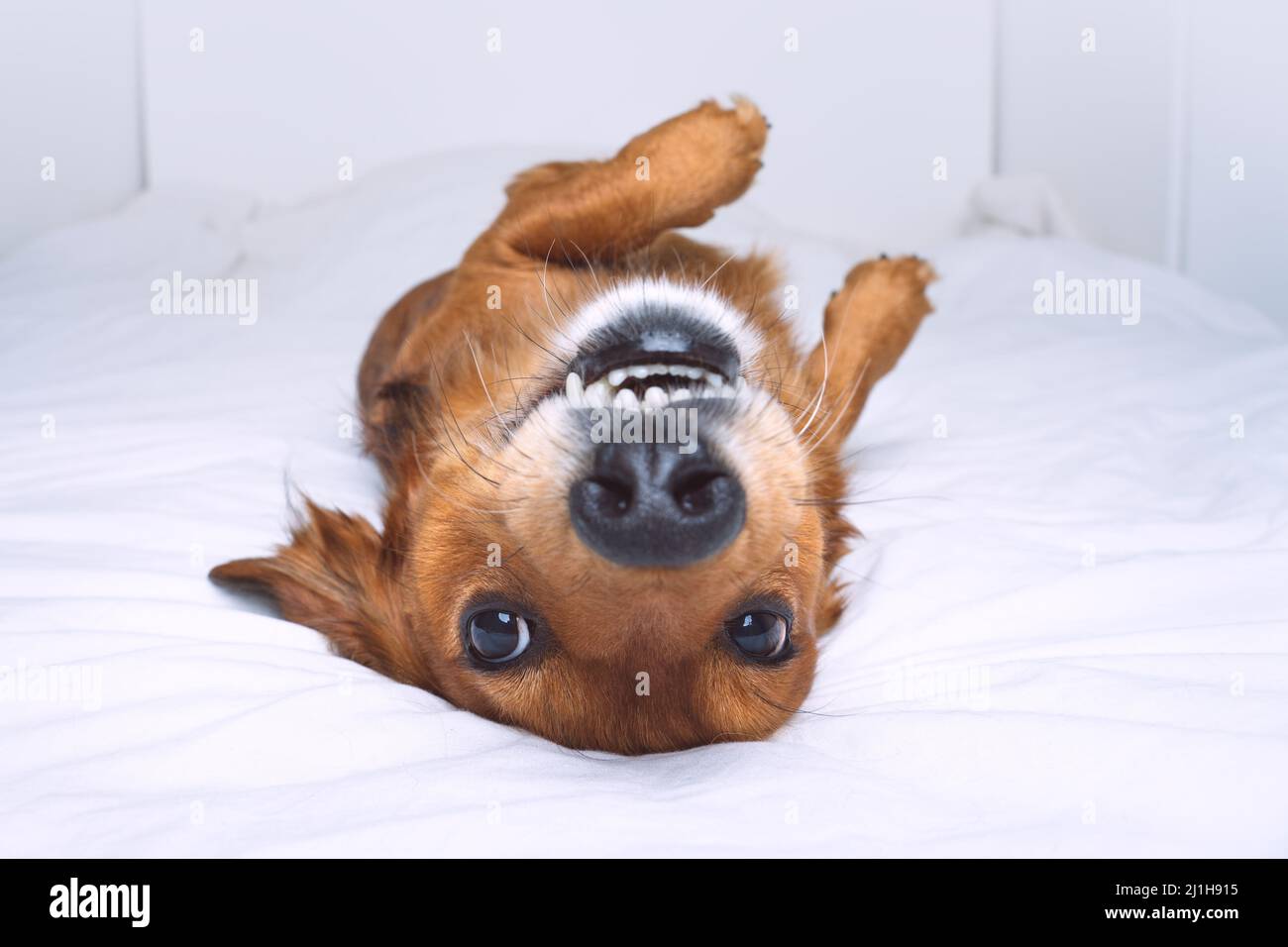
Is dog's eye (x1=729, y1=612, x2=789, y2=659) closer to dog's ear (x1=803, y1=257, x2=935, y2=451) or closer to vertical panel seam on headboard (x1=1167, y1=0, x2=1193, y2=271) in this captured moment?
dog's ear (x1=803, y1=257, x2=935, y2=451)

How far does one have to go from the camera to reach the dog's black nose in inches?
49.6

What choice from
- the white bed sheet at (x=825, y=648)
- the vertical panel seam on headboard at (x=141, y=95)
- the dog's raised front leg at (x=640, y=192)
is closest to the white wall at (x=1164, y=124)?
the white bed sheet at (x=825, y=648)

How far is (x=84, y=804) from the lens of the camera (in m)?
1.18

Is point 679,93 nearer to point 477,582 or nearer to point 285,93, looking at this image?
point 285,93

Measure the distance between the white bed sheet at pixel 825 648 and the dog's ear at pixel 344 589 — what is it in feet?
0.23

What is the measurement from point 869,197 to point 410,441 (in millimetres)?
4081

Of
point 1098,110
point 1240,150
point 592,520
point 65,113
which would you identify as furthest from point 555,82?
point 592,520

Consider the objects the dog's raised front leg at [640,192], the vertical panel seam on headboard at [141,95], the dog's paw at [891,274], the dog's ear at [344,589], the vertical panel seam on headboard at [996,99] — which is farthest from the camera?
the vertical panel seam on headboard at [996,99]

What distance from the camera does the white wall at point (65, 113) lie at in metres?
4.34

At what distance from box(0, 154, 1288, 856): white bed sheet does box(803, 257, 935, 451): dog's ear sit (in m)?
0.18

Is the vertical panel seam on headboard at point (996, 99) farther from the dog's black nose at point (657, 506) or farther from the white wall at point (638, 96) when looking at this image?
the dog's black nose at point (657, 506)

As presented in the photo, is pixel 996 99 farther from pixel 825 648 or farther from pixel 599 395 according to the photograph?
pixel 599 395

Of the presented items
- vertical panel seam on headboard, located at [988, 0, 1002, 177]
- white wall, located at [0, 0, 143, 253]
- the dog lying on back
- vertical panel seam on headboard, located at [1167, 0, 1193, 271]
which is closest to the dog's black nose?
the dog lying on back
